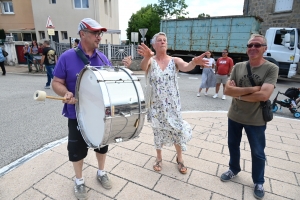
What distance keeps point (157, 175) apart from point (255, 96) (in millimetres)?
1538

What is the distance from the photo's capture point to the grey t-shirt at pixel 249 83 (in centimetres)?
209

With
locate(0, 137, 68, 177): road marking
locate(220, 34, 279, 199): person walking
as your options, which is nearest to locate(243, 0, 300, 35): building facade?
locate(220, 34, 279, 199): person walking

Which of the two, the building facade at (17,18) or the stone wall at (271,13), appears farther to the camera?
the building facade at (17,18)

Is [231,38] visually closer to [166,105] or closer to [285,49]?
[285,49]

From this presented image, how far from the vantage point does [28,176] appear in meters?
2.55

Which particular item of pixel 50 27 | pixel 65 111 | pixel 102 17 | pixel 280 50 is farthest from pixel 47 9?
pixel 65 111

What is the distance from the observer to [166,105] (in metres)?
2.56

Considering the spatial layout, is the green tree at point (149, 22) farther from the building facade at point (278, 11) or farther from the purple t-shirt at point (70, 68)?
the purple t-shirt at point (70, 68)

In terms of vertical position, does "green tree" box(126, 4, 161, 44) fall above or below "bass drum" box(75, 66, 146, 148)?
above

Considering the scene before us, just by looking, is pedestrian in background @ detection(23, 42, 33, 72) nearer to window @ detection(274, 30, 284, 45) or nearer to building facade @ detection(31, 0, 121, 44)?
building facade @ detection(31, 0, 121, 44)

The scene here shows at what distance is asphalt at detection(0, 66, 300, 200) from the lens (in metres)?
2.31

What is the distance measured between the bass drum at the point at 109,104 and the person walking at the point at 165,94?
67cm

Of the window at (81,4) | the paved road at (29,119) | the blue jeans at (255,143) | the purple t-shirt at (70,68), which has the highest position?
the window at (81,4)

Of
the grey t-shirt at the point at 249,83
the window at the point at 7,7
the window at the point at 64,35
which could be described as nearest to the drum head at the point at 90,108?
the grey t-shirt at the point at 249,83
